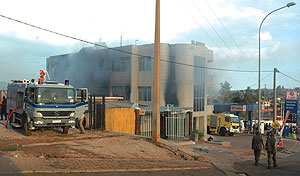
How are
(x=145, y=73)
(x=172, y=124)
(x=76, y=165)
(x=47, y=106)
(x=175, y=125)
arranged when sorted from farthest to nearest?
1. (x=145, y=73)
2. (x=175, y=125)
3. (x=172, y=124)
4. (x=47, y=106)
5. (x=76, y=165)

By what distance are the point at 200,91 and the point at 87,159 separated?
28.1 meters

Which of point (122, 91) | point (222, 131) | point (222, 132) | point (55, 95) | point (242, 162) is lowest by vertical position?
point (222, 132)

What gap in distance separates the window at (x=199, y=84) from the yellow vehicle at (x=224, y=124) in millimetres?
2383

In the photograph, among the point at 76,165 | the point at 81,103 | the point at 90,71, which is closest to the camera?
the point at 76,165

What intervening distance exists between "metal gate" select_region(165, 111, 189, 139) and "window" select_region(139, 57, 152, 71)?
715 inches

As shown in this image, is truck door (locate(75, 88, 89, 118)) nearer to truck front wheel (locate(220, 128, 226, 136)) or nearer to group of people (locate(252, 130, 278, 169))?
group of people (locate(252, 130, 278, 169))

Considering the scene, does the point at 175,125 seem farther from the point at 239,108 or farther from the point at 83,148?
the point at 239,108

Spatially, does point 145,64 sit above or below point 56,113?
above

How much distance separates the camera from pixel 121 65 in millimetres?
38500

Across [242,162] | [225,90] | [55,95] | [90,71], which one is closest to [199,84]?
[90,71]

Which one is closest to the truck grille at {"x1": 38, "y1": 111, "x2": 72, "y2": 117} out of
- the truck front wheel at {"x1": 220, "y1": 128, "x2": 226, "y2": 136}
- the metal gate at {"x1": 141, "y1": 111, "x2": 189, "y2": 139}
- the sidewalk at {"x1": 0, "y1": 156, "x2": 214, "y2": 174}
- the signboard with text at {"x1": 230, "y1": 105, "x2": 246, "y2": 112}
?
the sidewalk at {"x1": 0, "y1": 156, "x2": 214, "y2": 174}

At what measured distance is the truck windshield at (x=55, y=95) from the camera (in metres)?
12.0

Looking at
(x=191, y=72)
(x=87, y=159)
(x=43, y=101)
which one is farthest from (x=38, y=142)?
(x=191, y=72)

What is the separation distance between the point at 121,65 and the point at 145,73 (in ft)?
14.3
